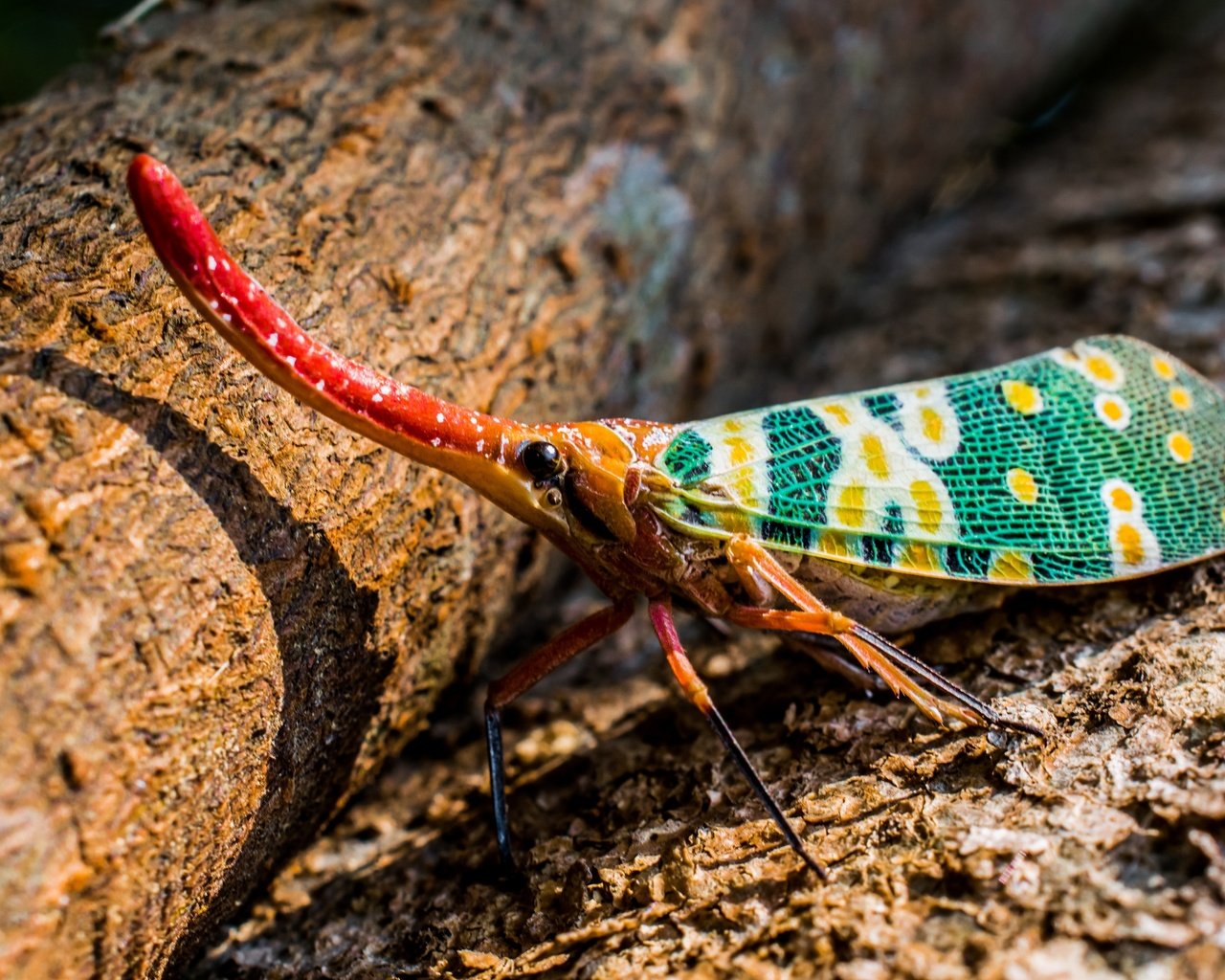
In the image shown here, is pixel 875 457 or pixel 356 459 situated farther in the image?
pixel 875 457

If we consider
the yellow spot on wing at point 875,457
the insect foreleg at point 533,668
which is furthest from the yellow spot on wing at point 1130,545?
the insect foreleg at point 533,668

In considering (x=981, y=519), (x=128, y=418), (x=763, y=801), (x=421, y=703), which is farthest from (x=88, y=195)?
(x=981, y=519)

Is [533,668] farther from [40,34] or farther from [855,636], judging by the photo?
[40,34]

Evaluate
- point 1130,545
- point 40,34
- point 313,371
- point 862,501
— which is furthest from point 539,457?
point 40,34

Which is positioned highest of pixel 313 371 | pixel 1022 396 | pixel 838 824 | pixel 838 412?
pixel 313 371

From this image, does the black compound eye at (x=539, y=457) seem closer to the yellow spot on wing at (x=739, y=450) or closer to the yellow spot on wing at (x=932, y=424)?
the yellow spot on wing at (x=739, y=450)
